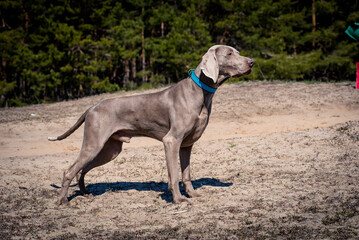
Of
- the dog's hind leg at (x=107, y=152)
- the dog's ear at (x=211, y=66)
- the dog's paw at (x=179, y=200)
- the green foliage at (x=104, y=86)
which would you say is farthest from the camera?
the green foliage at (x=104, y=86)

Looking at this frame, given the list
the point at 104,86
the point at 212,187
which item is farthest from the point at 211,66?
the point at 104,86

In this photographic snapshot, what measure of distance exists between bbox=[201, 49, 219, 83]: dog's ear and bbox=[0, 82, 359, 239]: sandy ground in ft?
5.75

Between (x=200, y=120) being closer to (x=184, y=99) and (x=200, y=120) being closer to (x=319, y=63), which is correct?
(x=184, y=99)

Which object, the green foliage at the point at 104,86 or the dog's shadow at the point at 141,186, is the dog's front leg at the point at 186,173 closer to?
the dog's shadow at the point at 141,186

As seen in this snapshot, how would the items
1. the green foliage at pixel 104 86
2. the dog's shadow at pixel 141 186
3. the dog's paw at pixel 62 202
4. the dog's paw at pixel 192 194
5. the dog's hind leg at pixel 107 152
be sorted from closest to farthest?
the dog's paw at pixel 62 202 < the dog's paw at pixel 192 194 < the dog's hind leg at pixel 107 152 < the dog's shadow at pixel 141 186 < the green foliage at pixel 104 86

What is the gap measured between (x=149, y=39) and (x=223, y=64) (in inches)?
1050

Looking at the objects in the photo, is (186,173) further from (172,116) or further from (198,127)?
(172,116)

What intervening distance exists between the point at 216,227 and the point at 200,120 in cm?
160

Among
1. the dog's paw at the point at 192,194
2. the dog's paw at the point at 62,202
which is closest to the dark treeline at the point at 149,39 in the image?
the dog's paw at the point at 192,194

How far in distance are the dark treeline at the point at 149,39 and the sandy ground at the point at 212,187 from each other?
15.7 m

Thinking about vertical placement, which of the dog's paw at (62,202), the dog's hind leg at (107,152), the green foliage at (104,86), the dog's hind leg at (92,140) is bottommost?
the green foliage at (104,86)

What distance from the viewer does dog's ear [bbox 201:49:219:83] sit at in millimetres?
5336

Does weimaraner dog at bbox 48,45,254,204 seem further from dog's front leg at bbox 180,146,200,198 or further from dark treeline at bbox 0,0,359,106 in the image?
dark treeline at bbox 0,0,359,106

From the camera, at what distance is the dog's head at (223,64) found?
17.6 feet
